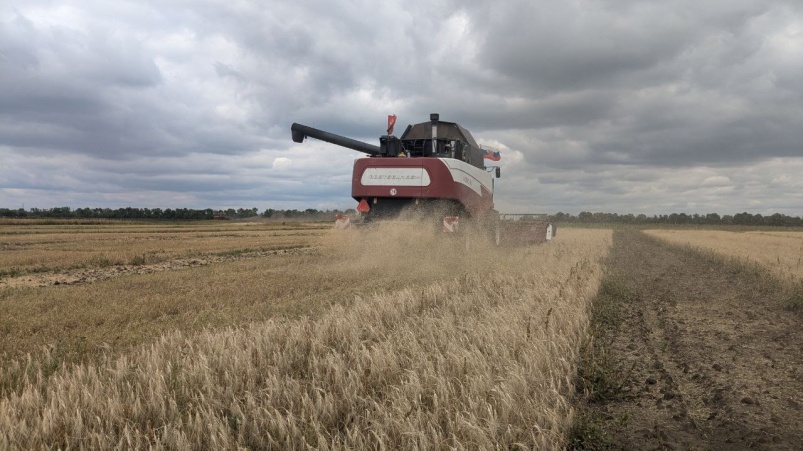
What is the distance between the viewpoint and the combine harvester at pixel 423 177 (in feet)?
42.9

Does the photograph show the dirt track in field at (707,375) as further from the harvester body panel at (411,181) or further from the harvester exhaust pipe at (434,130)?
the harvester exhaust pipe at (434,130)

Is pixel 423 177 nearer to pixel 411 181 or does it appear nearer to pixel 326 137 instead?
pixel 411 181

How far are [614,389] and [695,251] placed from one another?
22832mm

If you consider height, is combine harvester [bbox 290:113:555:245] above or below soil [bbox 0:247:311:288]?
above

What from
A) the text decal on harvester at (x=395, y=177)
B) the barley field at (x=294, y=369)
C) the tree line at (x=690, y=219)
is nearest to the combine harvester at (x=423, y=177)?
the text decal on harvester at (x=395, y=177)

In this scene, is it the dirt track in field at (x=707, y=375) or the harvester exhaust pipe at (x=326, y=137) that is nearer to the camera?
the dirt track in field at (x=707, y=375)

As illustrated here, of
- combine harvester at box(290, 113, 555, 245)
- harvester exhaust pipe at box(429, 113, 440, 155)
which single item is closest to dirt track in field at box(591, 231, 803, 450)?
combine harvester at box(290, 113, 555, 245)

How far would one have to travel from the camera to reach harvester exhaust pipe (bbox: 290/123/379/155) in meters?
14.7

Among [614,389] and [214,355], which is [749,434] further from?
[214,355]

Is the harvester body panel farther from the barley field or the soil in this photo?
the soil

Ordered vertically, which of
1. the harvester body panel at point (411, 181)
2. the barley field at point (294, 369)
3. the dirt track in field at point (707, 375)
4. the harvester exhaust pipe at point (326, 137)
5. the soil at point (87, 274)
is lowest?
the soil at point (87, 274)

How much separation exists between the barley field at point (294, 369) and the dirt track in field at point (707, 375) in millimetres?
558

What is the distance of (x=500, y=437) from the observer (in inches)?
118

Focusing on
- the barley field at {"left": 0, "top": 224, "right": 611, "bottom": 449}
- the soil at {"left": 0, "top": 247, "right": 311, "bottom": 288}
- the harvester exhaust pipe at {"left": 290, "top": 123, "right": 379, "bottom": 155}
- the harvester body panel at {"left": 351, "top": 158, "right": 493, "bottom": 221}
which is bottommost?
the soil at {"left": 0, "top": 247, "right": 311, "bottom": 288}
